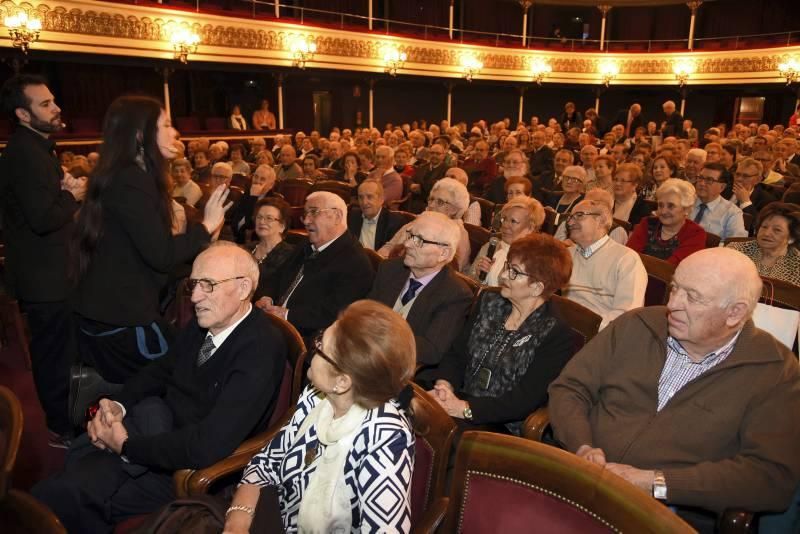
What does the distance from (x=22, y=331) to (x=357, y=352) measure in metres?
3.64

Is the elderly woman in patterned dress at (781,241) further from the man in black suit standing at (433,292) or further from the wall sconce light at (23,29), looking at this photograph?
the wall sconce light at (23,29)

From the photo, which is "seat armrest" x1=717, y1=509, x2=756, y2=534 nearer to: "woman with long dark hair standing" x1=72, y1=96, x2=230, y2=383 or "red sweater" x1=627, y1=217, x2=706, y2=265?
"woman with long dark hair standing" x1=72, y1=96, x2=230, y2=383

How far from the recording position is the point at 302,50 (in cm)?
1548

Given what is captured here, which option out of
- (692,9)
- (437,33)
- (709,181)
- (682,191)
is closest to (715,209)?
(709,181)

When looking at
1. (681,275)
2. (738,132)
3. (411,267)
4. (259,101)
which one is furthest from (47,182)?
(259,101)

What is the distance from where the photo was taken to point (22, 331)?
4.28 metres

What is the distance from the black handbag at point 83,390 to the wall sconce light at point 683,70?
894 inches

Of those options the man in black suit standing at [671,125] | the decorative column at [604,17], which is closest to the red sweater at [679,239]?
the man in black suit standing at [671,125]

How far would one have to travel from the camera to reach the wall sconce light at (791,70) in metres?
18.5

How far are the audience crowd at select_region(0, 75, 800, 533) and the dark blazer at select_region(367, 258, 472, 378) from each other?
11 millimetres

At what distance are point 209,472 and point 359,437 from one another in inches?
25.2

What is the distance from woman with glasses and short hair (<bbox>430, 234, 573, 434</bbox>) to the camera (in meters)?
2.43

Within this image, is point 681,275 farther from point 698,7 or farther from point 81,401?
point 698,7

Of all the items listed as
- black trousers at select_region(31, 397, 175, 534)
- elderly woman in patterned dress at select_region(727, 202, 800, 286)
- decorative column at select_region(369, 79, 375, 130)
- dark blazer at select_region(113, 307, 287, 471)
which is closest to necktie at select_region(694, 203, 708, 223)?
elderly woman in patterned dress at select_region(727, 202, 800, 286)
